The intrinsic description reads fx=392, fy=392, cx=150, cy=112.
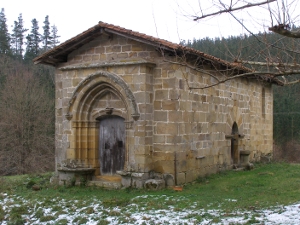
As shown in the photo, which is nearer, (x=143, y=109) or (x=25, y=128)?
(x=143, y=109)

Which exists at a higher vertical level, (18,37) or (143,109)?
(18,37)

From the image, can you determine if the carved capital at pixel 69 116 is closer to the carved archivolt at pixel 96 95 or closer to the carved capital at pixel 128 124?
the carved archivolt at pixel 96 95

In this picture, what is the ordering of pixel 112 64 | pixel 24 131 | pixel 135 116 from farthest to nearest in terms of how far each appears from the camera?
pixel 24 131, pixel 112 64, pixel 135 116

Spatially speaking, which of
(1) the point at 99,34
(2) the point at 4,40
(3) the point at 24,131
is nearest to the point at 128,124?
(1) the point at 99,34

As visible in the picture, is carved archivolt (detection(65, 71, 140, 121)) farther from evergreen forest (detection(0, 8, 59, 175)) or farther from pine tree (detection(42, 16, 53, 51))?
pine tree (detection(42, 16, 53, 51))

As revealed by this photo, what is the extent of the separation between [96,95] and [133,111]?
146 cm

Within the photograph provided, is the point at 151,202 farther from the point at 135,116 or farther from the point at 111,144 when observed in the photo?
the point at 111,144

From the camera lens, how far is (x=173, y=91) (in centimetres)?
976

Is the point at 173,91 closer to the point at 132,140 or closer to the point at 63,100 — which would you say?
the point at 132,140

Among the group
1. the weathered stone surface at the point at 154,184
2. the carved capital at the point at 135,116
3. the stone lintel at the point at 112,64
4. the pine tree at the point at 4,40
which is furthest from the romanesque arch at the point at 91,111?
the pine tree at the point at 4,40

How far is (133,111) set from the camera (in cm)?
974

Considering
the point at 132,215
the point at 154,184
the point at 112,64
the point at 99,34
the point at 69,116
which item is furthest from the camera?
the point at 69,116

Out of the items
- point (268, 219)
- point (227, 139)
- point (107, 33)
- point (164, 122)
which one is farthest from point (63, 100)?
point (268, 219)

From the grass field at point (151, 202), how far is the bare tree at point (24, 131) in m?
11.2
